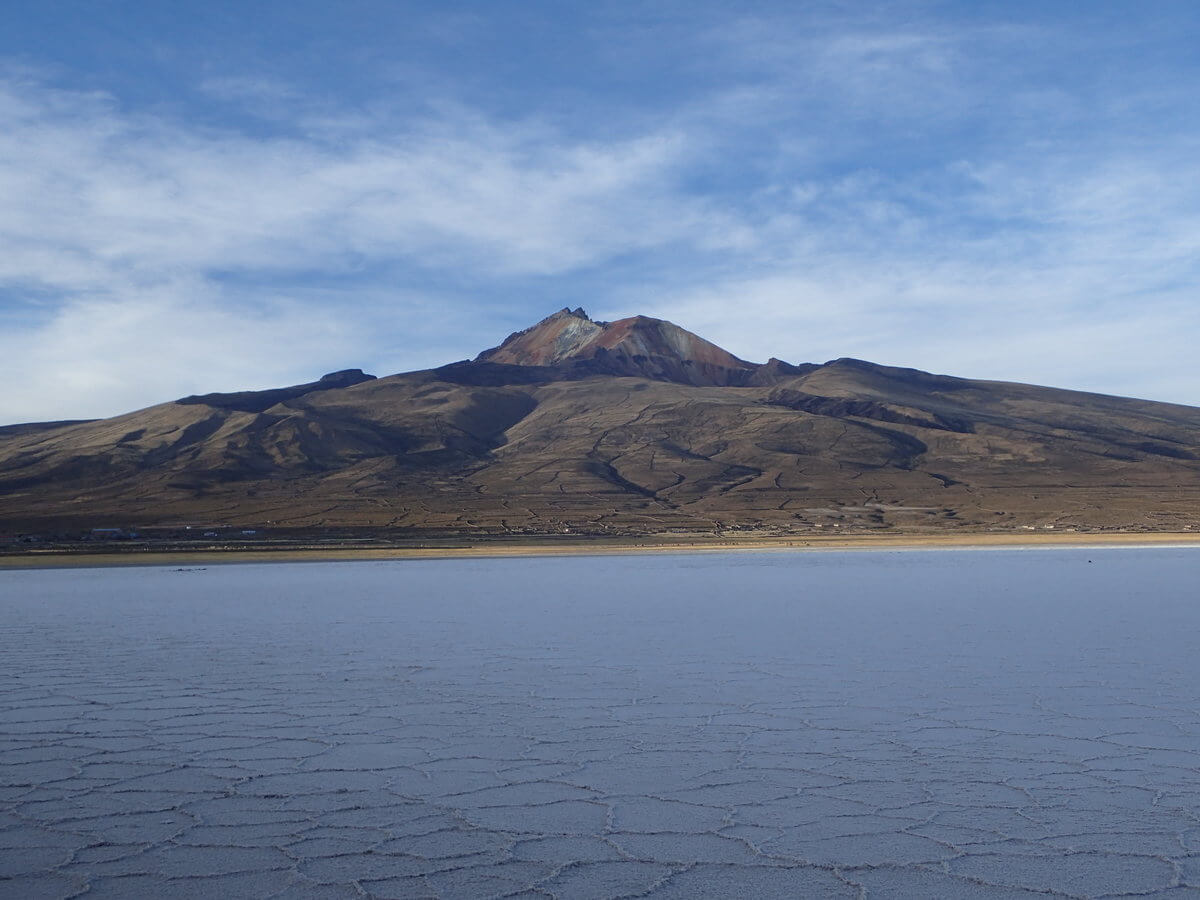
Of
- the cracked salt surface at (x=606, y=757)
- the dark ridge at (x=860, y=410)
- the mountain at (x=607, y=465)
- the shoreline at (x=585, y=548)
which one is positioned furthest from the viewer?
the dark ridge at (x=860, y=410)

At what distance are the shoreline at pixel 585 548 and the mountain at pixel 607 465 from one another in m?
9.69

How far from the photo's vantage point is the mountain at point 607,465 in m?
98.8

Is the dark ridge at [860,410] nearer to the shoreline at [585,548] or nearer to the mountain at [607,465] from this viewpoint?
the mountain at [607,465]

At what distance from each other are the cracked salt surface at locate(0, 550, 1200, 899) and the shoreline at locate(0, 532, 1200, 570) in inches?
1369

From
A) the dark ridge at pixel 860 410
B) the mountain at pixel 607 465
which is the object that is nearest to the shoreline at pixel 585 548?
the mountain at pixel 607 465

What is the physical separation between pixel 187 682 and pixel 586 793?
9.62 m

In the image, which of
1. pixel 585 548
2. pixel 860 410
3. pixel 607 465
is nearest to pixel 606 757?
pixel 585 548

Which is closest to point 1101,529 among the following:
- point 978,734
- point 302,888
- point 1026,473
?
point 1026,473

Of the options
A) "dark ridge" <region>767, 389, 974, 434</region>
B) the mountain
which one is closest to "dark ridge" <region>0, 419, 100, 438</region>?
the mountain

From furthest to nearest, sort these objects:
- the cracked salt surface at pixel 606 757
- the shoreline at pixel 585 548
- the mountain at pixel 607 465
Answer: the mountain at pixel 607 465
the shoreline at pixel 585 548
the cracked salt surface at pixel 606 757

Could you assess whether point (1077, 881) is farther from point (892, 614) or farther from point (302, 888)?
point (892, 614)

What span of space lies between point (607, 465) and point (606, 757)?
131762mm

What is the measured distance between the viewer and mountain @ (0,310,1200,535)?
98.8m

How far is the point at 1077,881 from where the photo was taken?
8.79 m
